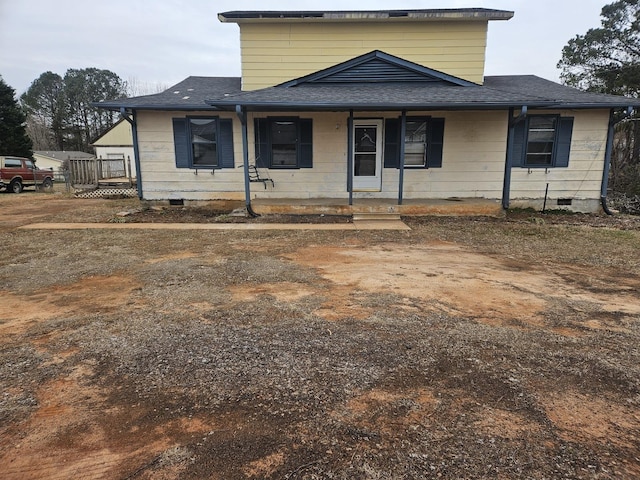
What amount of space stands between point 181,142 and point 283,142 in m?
2.80

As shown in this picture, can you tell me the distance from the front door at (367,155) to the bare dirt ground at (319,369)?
517cm

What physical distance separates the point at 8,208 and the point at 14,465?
13625mm

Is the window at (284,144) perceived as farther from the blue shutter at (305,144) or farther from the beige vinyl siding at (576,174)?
the beige vinyl siding at (576,174)

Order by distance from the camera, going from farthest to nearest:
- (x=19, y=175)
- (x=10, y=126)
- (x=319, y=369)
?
(x=10, y=126), (x=19, y=175), (x=319, y=369)

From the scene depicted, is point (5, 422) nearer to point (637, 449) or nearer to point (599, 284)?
point (637, 449)

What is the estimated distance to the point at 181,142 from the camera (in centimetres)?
1081

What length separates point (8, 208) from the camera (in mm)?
12547

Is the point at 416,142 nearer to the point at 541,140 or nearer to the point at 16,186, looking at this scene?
the point at 541,140

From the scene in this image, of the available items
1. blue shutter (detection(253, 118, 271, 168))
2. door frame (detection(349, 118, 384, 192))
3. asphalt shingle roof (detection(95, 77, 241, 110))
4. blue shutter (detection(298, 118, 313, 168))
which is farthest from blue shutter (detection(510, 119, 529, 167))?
asphalt shingle roof (detection(95, 77, 241, 110))

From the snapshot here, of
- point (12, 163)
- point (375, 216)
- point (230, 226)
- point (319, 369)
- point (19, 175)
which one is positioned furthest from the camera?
point (19, 175)

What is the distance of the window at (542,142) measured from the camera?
10547 mm

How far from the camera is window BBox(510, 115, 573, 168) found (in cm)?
1055

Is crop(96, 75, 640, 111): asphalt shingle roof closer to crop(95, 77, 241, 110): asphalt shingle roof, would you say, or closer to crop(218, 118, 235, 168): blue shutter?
crop(95, 77, 241, 110): asphalt shingle roof

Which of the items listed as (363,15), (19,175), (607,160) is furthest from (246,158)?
(19,175)
